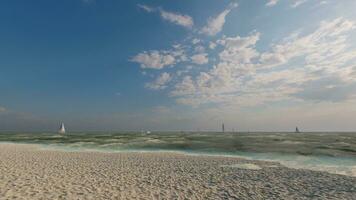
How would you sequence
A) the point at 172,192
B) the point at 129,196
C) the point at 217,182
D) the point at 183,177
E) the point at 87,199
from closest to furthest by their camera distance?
the point at 87,199, the point at 129,196, the point at 172,192, the point at 217,182, the point at 183,177

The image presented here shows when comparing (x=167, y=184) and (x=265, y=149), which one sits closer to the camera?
(x=167, y=184)

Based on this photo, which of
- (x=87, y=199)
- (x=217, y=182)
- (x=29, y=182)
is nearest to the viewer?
(x=87, y=199)

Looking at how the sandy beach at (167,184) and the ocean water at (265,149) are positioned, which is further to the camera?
the ocean water at (265,149)

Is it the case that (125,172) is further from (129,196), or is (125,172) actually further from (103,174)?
(129,196)

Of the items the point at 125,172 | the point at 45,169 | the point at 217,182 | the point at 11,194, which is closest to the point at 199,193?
the point at 217,182

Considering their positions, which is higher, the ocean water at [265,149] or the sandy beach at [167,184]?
the sandy beach at [167,184]

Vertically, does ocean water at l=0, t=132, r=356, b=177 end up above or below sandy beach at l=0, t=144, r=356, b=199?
below

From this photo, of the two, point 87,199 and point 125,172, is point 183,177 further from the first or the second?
point 87,199

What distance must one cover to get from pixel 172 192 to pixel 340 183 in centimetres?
1129

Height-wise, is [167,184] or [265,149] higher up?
[167,184]

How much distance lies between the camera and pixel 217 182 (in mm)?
16188

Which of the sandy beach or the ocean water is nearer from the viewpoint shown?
the sandy beach

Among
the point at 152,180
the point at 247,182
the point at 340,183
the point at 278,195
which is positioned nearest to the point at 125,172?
the point at 152,180

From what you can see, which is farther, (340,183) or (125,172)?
(125,172)
